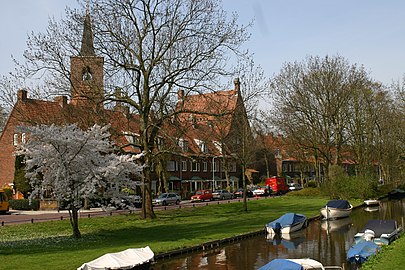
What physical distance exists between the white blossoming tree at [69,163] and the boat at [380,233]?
44.7 ft

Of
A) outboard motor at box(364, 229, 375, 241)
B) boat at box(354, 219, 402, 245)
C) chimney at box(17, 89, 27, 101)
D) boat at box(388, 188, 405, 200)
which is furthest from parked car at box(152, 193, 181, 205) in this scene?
outboard motor at box(364, 229, 375, 241)

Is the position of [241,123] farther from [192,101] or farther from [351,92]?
[351,92]

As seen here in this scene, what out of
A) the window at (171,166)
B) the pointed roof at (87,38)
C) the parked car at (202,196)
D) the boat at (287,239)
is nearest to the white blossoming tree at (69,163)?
the pointed roof at (87,38)

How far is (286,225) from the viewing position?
110ft

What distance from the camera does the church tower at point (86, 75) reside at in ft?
112

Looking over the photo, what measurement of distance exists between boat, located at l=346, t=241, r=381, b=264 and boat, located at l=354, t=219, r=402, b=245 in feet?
8.95

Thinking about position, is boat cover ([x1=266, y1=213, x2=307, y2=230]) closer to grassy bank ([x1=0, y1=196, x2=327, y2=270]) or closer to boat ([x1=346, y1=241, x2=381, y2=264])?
grassy bank ([x1=0, y1=196, x2=327, y2=270])

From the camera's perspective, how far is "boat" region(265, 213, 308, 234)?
3312 cm

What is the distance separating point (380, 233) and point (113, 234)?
15.7m

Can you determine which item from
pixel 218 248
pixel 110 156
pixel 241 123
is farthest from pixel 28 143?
pixel 241 123

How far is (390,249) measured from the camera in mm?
20625

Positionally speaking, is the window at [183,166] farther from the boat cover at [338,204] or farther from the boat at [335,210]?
the boat at [335,210]

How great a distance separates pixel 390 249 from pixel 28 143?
61.1 ft

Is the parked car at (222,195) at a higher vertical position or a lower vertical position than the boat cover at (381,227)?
higher
